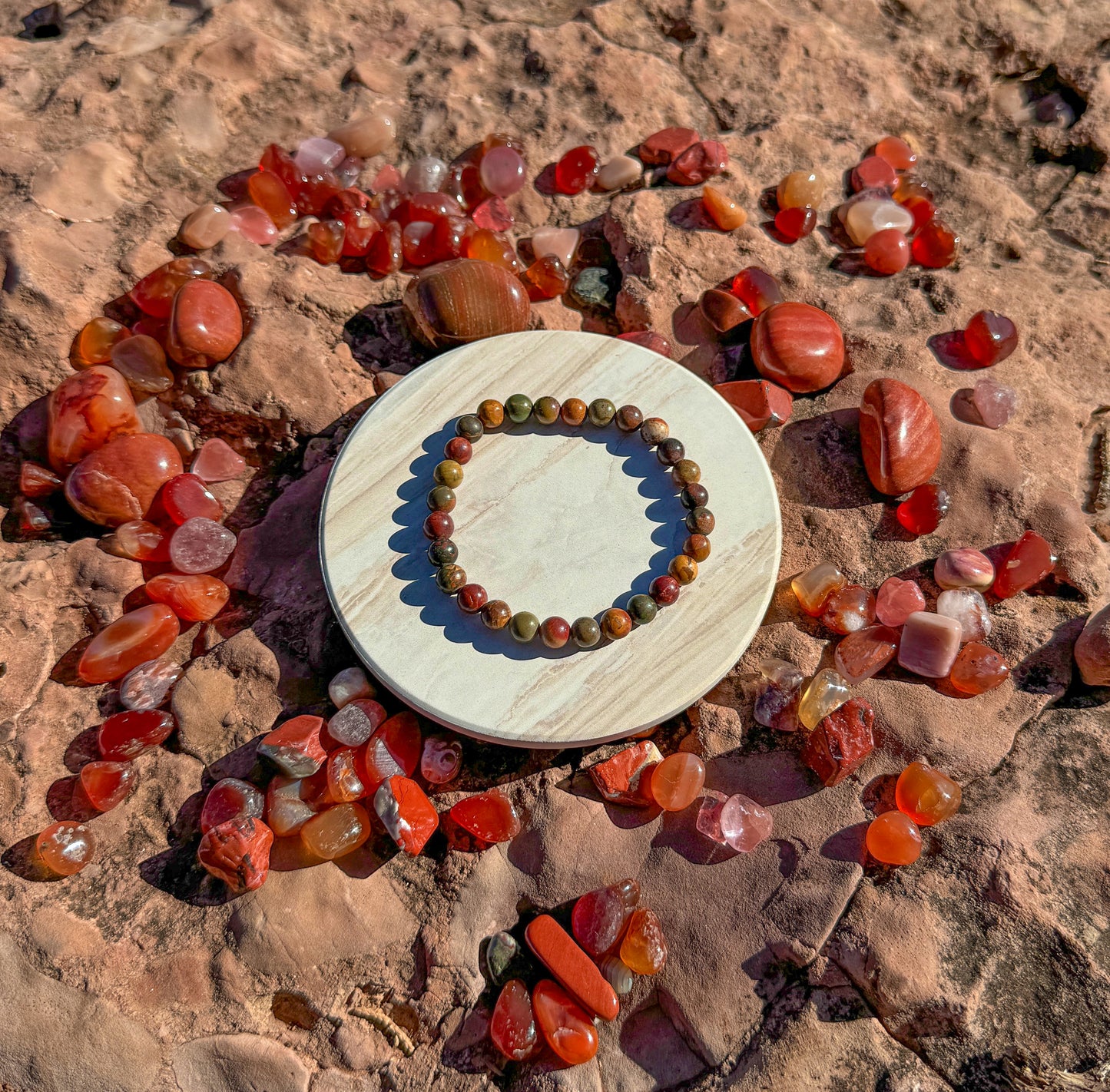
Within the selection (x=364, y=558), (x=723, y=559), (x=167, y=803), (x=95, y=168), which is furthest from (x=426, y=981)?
(x=95, y=168)

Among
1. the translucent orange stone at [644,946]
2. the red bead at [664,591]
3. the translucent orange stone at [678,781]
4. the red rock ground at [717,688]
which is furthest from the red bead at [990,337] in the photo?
the translucent orange stone at [644,946]

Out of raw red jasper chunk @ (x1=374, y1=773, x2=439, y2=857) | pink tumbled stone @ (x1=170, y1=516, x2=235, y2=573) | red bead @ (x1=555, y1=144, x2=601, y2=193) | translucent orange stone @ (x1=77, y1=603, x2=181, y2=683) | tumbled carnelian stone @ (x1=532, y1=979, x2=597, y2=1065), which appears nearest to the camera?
tumbled carnelian stone @ (x1=532, y1=979, x2=597, y2=1065)

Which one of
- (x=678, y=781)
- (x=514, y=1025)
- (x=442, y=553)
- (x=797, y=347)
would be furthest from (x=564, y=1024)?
(x=797, y=347)

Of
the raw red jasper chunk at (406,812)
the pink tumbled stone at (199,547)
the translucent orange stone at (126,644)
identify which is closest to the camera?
the raw red jasper chunk at (406,812)

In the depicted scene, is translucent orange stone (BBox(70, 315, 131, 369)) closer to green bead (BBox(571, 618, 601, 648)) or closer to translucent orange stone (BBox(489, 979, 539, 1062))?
green bead (BBox(571, 618, 601, 648))

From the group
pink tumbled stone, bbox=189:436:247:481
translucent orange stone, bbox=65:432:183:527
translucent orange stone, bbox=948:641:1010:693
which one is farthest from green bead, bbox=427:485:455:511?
translucent orange stone, bbox=948:641:1010:693

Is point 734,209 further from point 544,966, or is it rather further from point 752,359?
point 544,966

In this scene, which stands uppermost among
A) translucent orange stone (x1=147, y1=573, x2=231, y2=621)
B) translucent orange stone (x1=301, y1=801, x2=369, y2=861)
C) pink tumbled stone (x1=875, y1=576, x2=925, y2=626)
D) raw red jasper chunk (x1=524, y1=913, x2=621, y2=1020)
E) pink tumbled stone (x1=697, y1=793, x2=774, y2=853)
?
translucent orange stone (x1=147, y1=573, x2=231, y2=621)

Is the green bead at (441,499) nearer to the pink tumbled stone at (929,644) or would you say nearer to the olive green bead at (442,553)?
the olive green bead at (442,553)
